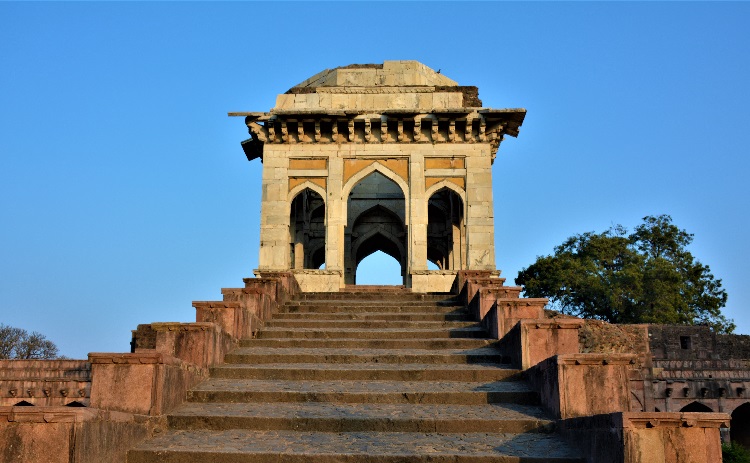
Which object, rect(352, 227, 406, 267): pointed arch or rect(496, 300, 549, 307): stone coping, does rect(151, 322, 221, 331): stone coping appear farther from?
rect(352, 227, 406, 267): pointed arch

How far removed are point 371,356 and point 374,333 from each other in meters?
1.50

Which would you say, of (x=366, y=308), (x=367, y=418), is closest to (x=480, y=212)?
(x=366, y=308)

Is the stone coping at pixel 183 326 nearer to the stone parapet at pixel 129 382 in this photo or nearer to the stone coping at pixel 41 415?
the stone parapet at pixel 129 382

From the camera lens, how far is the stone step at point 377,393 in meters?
8.34

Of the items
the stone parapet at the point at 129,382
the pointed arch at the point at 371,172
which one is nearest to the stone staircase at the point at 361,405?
the stone parapet at the point at 129,382

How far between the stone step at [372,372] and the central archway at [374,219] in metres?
14.8

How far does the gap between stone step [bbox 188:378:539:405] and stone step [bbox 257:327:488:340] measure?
2.43 m

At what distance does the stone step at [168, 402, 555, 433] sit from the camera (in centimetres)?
748

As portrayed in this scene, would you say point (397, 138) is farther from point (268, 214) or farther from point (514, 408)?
point (514, 408)

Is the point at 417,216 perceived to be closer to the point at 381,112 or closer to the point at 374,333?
the point at 381,112

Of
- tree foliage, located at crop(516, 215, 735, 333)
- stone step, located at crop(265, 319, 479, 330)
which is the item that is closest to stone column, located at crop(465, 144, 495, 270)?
stone step, located at crop(265, 319, 479, 330)

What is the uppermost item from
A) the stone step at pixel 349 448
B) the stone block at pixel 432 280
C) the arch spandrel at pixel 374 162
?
the arch spandrel at pixel 374 162

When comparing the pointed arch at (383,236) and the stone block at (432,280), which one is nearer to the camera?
the stone block at (432,280)

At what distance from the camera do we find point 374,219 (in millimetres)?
25812
